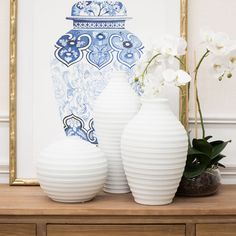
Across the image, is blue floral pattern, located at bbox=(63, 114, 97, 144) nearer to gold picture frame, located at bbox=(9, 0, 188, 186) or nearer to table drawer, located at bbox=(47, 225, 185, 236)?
gold picture frame, located at bbox=(9, 0, 188, 186)

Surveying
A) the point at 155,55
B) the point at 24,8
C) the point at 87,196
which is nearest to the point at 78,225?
the point at 87,196

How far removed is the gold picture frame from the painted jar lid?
157 millimetres

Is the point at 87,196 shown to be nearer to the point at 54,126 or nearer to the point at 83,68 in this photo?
the point at 54,126

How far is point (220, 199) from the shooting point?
3.95 feet

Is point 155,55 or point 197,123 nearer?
point 155,55

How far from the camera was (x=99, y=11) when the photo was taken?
135cm

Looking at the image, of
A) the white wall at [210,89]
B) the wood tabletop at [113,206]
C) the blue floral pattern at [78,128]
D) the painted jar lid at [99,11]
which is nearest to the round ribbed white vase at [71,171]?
the wood tabletop at [113,206]

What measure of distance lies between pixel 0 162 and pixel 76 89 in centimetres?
31

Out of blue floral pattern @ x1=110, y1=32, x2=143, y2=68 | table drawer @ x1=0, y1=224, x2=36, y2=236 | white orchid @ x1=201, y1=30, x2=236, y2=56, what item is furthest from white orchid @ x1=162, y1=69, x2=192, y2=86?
table drawer @ x1=0, y1=224, x2=36, y2=236

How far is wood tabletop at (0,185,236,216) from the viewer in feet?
3.57

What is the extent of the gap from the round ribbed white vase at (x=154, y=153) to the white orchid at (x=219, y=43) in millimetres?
189

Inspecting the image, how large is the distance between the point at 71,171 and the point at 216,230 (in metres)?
0.36

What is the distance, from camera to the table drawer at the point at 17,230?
3.63 ft

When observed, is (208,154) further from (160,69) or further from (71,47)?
(71,47)
